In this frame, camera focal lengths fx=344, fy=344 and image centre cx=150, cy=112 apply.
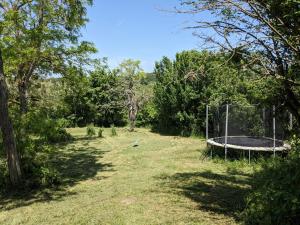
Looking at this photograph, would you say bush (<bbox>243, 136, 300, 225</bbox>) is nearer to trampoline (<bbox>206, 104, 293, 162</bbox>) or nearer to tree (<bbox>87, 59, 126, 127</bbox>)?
trampoline (<bbox>206, 104, 293, 162</bbox>)

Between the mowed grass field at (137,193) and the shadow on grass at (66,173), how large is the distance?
26 mm

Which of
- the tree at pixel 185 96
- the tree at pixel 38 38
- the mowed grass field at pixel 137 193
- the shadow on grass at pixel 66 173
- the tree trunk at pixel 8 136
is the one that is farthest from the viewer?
the tree at pixel 185 96

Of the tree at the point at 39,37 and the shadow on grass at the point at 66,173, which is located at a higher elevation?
the tree at the point at 39,37

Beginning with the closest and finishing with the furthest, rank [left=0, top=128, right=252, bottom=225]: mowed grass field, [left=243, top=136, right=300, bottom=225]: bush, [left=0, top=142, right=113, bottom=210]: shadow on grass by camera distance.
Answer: [left=243, top=136, right=300, bottom=225]: bush
[left=0, top=128, right=252, bottom=225]: mowed grass field
[left=0, top=142, right=113, bottom=210]: shadow on grass

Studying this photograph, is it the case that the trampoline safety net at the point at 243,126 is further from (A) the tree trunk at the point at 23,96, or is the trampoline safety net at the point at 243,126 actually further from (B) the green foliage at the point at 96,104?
(B) the green foliage at the point at 96,104

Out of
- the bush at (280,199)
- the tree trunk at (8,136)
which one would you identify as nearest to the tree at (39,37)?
the tree trunk at (8,136)

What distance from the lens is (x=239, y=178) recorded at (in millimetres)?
11555

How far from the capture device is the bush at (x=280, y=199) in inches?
206

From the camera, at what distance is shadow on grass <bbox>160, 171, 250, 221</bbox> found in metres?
7.96

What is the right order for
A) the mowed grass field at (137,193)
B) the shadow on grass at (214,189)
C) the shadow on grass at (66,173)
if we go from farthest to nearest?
the shadow on grass at (66,173)
the shadow on grass at (214,189)
the mowed grass field at (137,193)

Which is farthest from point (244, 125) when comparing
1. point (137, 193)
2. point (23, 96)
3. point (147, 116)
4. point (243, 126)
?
point (147, 116)

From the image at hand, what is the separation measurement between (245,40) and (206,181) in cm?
639

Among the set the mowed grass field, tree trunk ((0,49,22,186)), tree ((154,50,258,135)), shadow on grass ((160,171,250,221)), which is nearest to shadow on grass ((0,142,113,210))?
the mowed grass field

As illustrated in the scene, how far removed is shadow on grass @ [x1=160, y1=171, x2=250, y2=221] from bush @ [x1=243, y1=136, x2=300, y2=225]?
110 centimetres
